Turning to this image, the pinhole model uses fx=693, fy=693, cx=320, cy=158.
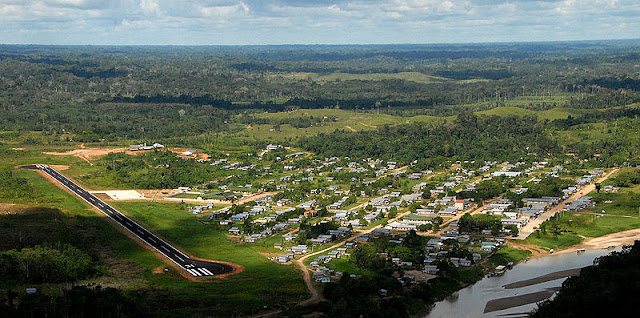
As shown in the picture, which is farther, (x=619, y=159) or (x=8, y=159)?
(x=8, y=159)

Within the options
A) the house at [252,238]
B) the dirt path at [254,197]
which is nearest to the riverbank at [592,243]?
the house at [252,238]

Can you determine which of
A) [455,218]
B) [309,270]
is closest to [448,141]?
[455,218]

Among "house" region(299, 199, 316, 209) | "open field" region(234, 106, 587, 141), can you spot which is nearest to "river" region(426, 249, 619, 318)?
"house" region(299, 199, 316, 209)

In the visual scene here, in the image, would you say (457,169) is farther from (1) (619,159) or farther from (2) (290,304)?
(2) (290,304)

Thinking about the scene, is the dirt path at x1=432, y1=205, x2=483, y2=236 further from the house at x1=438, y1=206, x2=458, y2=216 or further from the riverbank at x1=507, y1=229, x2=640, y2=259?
the riverbank at x1=507, y1=229, x2=640, y2=259

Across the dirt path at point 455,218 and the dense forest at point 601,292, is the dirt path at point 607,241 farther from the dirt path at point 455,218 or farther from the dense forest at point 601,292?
the dense forest at point 601,292

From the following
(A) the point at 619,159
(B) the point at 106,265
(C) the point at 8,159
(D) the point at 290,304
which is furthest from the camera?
(C) the point at 8,159

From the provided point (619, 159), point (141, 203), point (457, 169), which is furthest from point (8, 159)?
A: point (619, 159)

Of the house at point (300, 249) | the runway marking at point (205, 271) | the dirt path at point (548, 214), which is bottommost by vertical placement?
the dirt path at point (548, 214)
